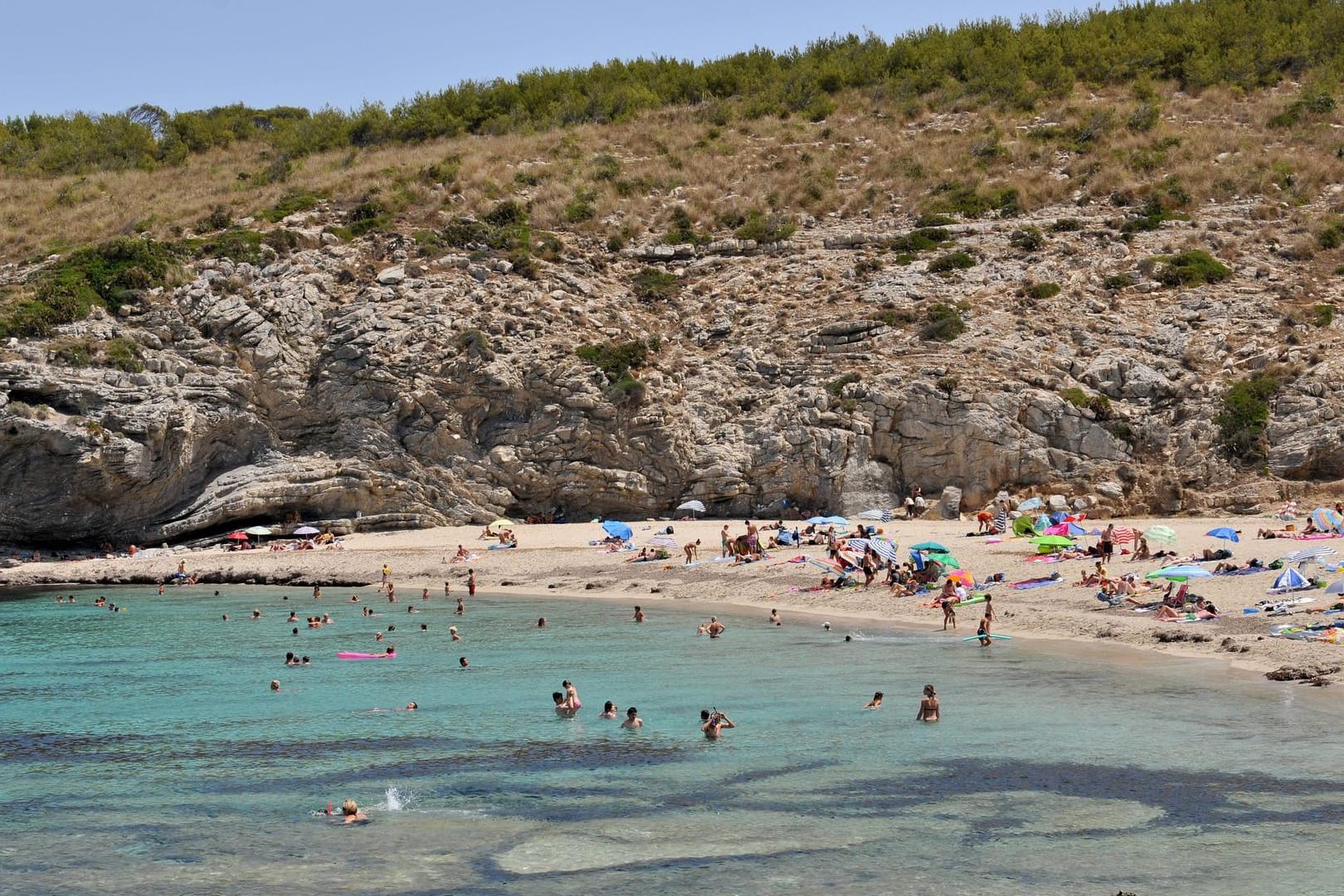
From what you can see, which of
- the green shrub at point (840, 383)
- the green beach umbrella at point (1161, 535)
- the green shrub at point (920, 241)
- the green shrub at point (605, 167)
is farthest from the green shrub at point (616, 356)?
the green beach umbrella at point (1161, 535)

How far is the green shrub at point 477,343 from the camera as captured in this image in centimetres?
4794

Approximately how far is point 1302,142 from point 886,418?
31.8 m

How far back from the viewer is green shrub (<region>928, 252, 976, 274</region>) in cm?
5291

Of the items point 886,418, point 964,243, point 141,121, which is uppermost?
point 141,121

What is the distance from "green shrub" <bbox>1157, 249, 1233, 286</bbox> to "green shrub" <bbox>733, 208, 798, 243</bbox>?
17374mm

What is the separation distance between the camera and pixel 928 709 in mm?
20016

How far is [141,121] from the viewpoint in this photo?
261 ft

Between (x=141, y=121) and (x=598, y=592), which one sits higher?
(x=141, y=121)

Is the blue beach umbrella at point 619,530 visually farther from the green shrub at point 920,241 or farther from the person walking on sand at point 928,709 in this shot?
the green shrub at point 920,241

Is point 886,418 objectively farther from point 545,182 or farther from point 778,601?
point 545,182

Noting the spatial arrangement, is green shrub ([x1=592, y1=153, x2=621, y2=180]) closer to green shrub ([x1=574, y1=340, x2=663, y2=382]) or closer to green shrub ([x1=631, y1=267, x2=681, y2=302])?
green shrub ([x1=631, y1=267, x2=681, y2=302])

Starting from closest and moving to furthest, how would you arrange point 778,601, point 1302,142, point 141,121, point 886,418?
point 778,601 → point 886,418 → point 1302,142 → point 141,121

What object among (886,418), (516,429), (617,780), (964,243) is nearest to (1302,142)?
(964,243)

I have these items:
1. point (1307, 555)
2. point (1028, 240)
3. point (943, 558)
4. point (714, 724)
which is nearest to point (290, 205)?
point (1028, 240)
